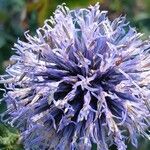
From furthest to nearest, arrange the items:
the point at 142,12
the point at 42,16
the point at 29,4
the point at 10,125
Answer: the point at 142,12 → the point at 29,4 → the point at 42,16 → the point at 10,125

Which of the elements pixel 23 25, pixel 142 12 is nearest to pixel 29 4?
pixel 23 25

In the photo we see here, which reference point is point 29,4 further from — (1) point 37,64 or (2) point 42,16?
(1) point 37,64

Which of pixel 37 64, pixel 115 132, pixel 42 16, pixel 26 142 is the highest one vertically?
pixel 42 16

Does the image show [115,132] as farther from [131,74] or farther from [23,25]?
[23,25]

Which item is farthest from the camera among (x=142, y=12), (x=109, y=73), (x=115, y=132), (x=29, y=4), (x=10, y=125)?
(x=142, y=12)

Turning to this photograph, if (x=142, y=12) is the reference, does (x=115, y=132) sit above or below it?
below

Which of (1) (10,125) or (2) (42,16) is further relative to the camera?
(2) (42,16)
